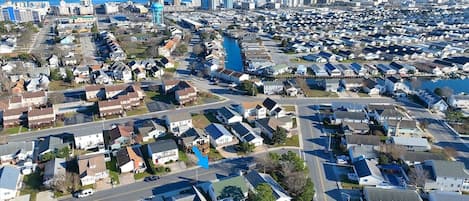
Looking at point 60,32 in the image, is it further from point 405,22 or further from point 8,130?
point 405,22

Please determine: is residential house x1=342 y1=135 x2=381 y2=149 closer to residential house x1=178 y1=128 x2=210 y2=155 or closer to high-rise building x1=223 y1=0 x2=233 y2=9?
residential house x1=178 y1=128 x2=210 y2=155

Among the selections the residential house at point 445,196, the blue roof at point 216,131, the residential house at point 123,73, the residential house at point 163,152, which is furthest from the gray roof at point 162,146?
the residential house at point 123,73

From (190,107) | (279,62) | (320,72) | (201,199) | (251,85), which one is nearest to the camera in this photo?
(201,199)

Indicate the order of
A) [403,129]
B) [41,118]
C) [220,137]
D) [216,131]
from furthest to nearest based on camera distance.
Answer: [41,118]
[403,129]
[216,131]
[220,137]

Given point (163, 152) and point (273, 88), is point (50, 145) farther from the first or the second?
point (273, 88)

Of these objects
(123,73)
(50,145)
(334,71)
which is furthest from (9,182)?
(334,71)

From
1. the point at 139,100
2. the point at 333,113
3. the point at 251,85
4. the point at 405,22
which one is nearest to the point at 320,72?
the point at 251,85

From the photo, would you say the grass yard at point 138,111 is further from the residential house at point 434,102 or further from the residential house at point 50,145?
the residential house at point 434,102

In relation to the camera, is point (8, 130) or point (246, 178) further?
point (8, 130)
